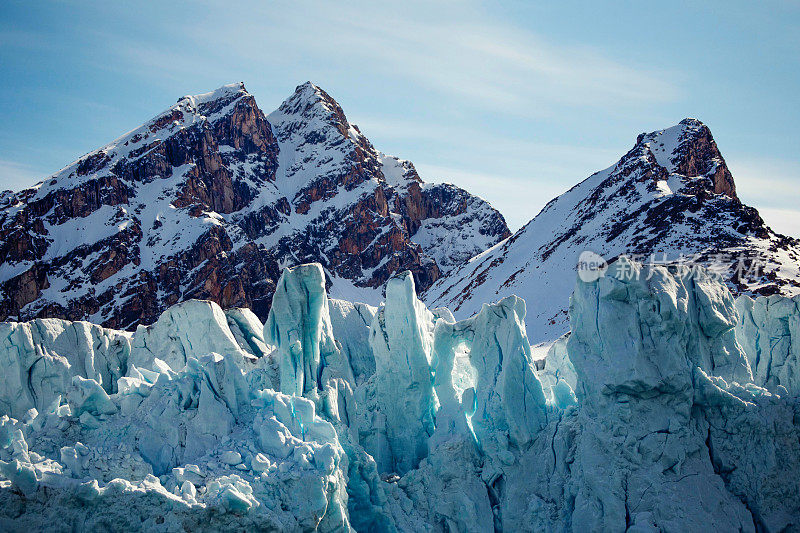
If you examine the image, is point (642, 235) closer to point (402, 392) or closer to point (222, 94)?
point (402, 392)

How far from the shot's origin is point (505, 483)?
65.9 feet

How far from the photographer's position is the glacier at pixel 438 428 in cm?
1531

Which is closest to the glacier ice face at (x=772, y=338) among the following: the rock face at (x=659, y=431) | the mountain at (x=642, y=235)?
the rock face at (x=659, y=431)

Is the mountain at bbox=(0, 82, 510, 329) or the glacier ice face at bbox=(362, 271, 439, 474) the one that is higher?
the mountain at bbox=(0, 82, 510, 329)

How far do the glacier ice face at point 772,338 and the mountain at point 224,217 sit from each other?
330 ft

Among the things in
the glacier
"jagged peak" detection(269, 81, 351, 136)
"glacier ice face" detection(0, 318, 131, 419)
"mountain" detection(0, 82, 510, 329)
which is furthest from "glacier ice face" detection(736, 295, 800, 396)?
"jagged peak" detection(269, 81, 351, 136)

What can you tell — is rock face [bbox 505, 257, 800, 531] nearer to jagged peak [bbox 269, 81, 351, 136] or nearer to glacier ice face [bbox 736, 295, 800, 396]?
glacier ice face [bbox 736, 295, 800, 396]

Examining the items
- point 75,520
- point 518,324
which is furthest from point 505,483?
point 75,520

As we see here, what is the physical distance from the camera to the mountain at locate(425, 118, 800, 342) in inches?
2130

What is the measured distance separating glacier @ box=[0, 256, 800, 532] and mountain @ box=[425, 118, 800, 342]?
30.1 metres

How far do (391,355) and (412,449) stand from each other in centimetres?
329

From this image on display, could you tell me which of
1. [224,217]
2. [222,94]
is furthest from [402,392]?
[222,94]

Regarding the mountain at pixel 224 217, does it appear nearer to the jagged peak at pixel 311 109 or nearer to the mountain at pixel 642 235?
the jagged peak at pixel 311 109

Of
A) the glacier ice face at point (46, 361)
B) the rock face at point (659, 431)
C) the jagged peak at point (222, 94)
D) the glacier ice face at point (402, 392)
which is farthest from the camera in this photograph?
the jagged peak at point (222, 94)
